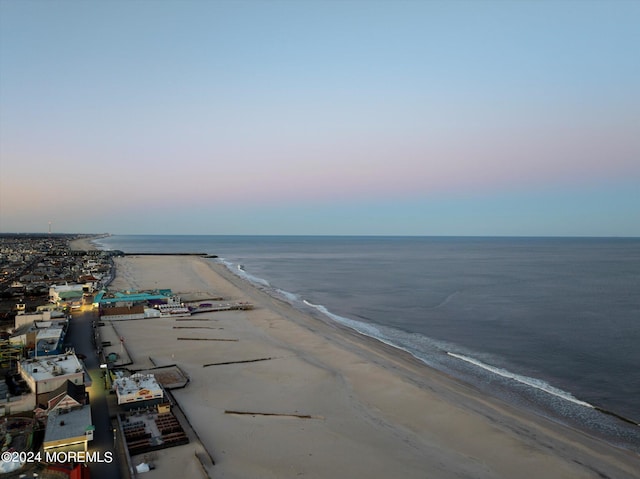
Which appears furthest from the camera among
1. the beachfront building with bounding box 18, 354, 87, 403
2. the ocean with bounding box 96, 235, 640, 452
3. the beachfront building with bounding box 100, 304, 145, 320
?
the beachfront building with bounding box 100, 304, 145, 320

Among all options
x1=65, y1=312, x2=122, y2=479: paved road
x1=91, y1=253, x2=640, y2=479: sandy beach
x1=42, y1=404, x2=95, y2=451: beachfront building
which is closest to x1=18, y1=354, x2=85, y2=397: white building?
x1=65, y1=312, x2=122, y2=479: paved road

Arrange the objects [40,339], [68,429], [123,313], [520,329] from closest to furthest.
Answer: [68,429]
[40,339]
[520,329]
[123,313]

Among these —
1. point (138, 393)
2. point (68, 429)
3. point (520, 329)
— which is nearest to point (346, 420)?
point (138, 393)

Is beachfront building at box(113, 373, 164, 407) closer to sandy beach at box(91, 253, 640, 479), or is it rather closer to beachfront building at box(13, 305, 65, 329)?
sandy beach at box(91, 253, 640, 479)

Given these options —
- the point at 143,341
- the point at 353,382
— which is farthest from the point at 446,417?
the point at 143,341

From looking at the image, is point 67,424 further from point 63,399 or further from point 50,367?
point 50,367

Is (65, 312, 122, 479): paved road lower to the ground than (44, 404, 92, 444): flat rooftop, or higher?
lower
